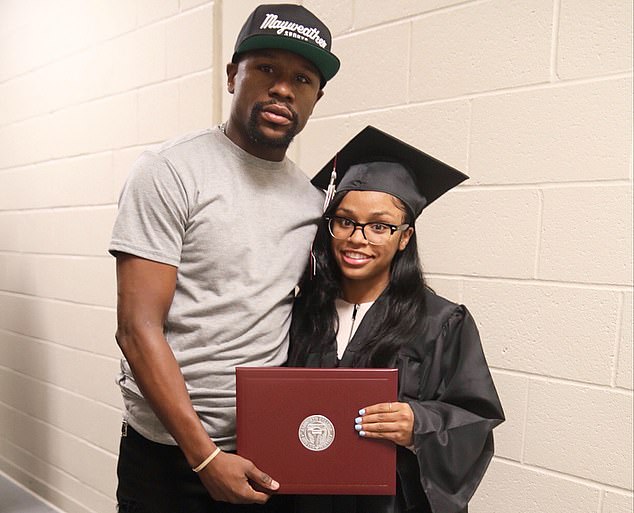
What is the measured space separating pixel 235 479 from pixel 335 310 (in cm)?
40

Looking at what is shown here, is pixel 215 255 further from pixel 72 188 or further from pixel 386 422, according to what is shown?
pixel 72 188

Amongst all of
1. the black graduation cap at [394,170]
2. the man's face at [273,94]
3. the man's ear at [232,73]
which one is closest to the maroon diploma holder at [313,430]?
the black graduation cap at [394,170]

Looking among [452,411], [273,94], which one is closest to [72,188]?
[273,94]

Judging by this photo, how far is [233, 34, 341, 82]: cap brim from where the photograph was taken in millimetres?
1087

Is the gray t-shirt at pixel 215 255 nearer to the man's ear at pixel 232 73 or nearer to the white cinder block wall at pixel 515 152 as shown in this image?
the man's ear at pixel 232 73

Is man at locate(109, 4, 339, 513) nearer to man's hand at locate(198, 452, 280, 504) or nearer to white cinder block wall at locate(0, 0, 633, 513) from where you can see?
man's hand at locate(198, 452, 280, 504)

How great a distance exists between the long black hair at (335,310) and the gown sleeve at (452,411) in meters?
0.06

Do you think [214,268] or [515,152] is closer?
[214,268]

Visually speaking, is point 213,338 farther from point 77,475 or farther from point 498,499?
point 77,475

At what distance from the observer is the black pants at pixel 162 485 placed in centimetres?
117

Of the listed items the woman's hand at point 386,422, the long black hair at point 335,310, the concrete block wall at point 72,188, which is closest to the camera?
the woman's hand at point 386,422

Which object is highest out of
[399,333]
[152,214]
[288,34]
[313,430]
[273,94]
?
[288,34]

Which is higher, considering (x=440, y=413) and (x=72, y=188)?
(x=72, y=188)

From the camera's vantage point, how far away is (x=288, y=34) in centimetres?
108
